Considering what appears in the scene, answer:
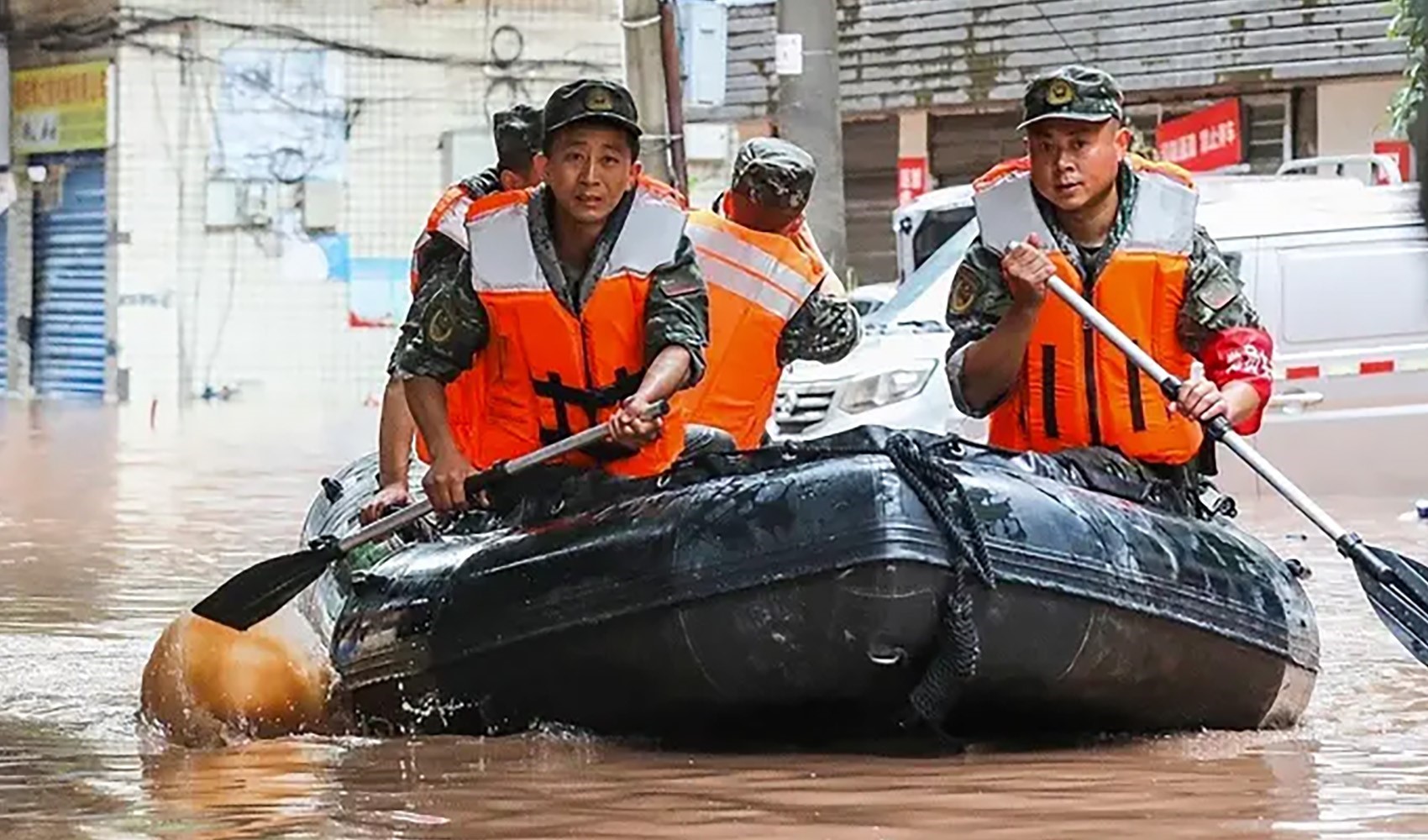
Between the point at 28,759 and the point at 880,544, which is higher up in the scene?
the point at 880,544

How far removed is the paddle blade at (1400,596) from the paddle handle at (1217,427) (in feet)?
0.05

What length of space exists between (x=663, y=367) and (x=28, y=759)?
1829mm

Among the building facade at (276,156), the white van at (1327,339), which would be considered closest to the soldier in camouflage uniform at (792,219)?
the white van at (1327,339)

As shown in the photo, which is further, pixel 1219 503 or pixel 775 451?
pixel 1219 503

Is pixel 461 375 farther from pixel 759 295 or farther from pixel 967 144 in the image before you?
pixel 967 144

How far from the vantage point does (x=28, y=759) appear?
7.05 m

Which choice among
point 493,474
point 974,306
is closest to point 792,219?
point 974,306

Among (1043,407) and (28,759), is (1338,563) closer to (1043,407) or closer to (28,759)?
(1043,407)

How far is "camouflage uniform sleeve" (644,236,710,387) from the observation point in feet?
23.5

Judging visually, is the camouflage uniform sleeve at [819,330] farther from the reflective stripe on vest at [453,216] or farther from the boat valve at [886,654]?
the boat valve at [886,654]

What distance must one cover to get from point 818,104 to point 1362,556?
1256 centimetres

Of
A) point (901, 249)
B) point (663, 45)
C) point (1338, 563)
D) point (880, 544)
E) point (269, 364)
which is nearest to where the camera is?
point (880, 544)

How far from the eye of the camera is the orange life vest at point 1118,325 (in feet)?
23.9

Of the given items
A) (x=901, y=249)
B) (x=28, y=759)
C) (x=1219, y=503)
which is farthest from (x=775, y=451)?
(x=901, y=249)
